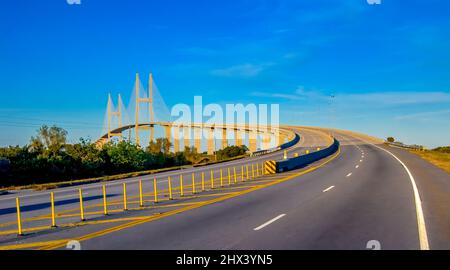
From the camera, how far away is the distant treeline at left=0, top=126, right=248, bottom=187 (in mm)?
31330

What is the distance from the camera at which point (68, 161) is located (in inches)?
1380

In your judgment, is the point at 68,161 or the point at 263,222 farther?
the point at 68,161

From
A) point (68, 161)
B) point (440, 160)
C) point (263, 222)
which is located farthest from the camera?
point (440, 160)

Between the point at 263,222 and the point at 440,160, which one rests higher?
the point at 263,222

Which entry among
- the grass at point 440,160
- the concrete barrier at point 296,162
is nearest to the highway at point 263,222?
the concrete barrier at point 296,162

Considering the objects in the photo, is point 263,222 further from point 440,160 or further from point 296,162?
point 440,160

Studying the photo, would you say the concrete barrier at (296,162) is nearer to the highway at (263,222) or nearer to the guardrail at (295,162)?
the guardrail at (295,162)

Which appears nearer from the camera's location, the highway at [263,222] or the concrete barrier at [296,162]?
the highway at [263,222]

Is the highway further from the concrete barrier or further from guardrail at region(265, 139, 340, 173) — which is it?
the concrete barrier

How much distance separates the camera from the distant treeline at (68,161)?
3133 cm

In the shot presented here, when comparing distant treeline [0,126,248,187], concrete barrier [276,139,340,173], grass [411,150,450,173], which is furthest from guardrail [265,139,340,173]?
distant treeline [0,126,248,187]

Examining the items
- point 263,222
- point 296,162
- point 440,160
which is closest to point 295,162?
point 296,162
